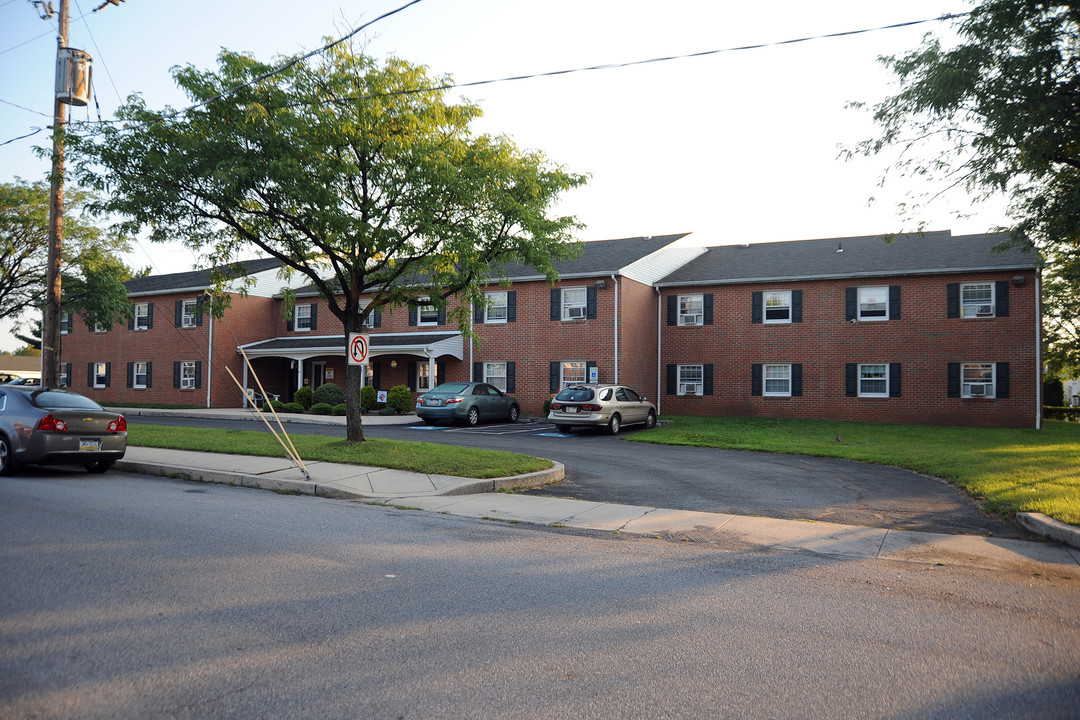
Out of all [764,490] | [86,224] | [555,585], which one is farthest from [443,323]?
[555,585]

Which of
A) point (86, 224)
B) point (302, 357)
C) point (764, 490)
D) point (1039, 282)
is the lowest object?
point (764, 490)

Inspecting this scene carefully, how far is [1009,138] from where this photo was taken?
12812 millimetres

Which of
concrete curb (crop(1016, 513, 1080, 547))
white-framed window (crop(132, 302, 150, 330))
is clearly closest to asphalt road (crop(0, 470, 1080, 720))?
concrete curb (crop(1016, 513, 1080, 547))

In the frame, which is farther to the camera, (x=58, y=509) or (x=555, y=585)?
(x=58, y=509)

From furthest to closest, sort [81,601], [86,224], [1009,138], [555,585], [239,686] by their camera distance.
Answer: [86,224], [1009,138], [555,585], [81,601], [239,686]

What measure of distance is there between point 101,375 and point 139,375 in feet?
10.7

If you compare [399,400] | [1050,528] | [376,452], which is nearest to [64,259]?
[399,400]

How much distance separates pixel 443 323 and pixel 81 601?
2759cm

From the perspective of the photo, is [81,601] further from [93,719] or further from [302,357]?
[302,357]

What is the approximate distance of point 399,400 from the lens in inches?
1172

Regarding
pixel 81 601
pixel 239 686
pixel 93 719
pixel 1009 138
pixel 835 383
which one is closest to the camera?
pixel 93 719

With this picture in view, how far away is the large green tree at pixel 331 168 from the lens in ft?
42.6

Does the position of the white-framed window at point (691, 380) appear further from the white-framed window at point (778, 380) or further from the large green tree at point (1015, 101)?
the large green tree at point (1015, 101)

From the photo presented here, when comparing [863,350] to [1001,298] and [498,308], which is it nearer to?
[1001,298]
